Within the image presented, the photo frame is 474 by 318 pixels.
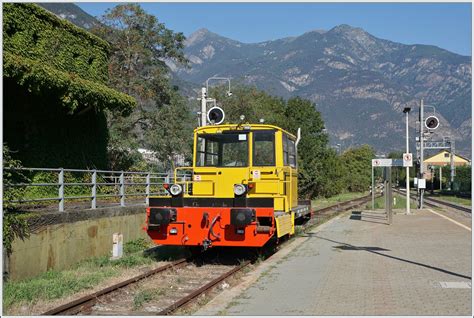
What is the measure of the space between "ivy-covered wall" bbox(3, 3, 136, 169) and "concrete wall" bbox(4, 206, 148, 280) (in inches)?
168

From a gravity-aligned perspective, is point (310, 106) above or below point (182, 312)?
above

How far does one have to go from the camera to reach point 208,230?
11.5 meters

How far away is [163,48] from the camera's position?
34.3 meters

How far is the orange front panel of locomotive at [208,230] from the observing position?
11.3m

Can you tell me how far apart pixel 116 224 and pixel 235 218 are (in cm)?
415

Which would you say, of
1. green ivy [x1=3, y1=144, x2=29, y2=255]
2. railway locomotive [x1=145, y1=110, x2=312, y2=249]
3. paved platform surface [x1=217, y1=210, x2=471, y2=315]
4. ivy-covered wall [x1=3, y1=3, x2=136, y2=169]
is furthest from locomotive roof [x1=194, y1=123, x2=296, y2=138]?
ivy-covered wall [x1=3, y1=3, x2=136, y2=169]

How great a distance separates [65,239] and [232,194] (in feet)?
12.1

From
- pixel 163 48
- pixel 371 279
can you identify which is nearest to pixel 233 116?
pixel 163 48

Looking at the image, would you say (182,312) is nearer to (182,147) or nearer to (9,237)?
(9,237)

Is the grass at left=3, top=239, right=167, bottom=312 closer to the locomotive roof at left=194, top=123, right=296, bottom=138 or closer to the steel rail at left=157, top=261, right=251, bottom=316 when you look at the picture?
the steel rail at left=157, top=261, right=251, bottom=316

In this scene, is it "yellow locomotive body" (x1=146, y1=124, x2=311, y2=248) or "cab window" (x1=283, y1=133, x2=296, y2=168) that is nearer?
"yellow locomotive body" (x1=146, y1=124, x2=311, y2=248)

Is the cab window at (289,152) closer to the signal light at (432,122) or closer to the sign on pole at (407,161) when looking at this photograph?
the sign on pole at (407,161)

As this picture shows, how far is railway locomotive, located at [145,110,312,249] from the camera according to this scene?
37.4 ft

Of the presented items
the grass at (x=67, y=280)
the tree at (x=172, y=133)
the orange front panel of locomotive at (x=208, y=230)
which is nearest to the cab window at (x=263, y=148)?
the orange front panel of locomotive at (x=208, y=230)
